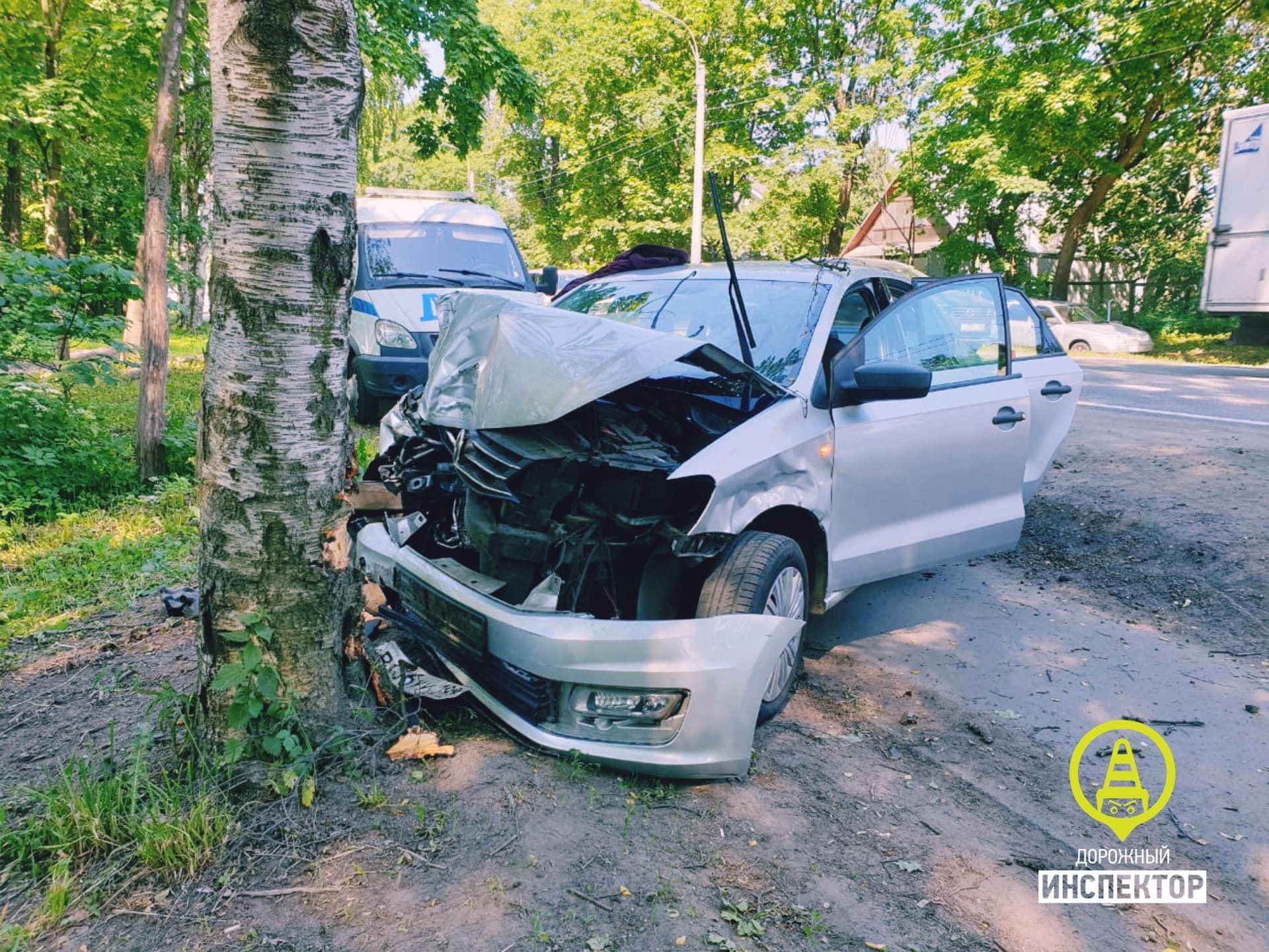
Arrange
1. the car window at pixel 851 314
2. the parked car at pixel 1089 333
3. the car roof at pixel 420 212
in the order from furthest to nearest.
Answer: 1. the parked car at pixel 1089 333
2. the car roof at pixel 420 212
3. the car window at pixel 851 314

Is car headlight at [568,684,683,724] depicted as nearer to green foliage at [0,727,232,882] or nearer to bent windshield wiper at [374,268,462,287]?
green foliage at [0,727,232,882]

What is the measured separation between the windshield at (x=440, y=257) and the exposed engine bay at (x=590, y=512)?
5.53 meters

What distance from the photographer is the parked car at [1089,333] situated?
64.5 feet

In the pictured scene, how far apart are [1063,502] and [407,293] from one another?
5969mm

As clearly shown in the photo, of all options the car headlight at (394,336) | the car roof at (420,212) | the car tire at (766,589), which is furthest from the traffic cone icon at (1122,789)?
the car roof at (420,212)

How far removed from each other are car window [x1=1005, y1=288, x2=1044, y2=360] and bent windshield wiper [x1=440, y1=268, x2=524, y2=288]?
17.4 ft

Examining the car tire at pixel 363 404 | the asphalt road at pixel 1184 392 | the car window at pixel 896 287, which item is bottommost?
the car tire at pixel 363 404

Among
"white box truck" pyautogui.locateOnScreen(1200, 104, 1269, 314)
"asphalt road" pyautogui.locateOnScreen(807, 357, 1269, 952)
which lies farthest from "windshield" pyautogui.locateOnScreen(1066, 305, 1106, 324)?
"asphalt road" pyautogui.locateOnScreen(807, 357, 1269, 952)

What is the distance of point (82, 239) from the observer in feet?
68.2

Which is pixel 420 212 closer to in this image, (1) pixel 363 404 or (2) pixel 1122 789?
(1) pixel 363 404

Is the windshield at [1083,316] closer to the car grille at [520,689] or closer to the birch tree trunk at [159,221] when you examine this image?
the birch tree trunk at [159,221]

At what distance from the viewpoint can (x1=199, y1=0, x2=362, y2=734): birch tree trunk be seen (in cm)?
244

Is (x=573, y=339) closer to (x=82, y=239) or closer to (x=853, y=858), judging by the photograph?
(x=853, y=858)

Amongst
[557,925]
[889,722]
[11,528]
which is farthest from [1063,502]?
[11,528]
